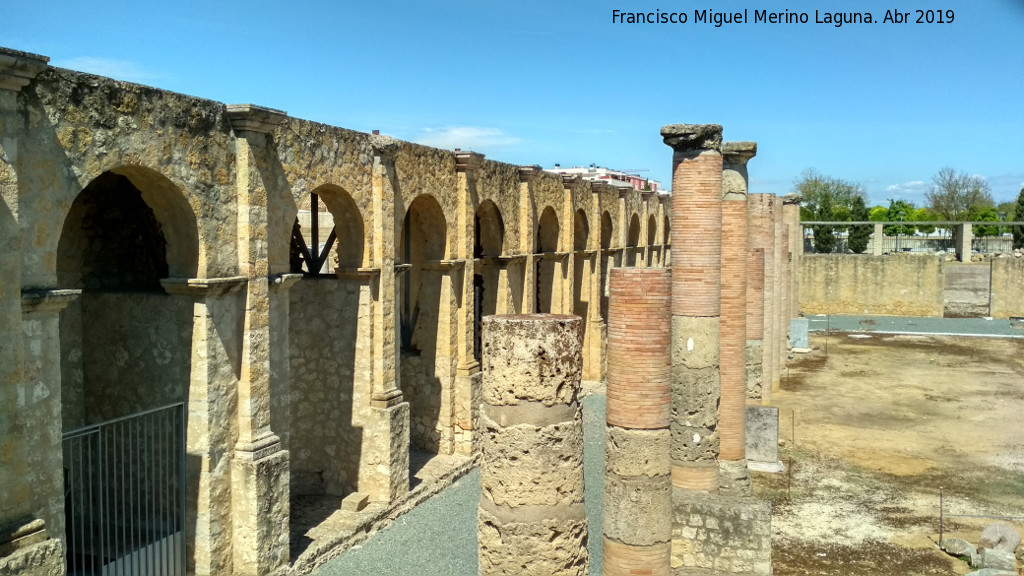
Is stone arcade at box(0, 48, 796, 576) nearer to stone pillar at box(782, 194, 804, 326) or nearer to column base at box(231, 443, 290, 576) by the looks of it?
→ column base at box(231, 443, 290, 576)

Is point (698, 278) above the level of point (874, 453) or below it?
above

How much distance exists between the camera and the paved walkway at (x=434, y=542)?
29.3 feet

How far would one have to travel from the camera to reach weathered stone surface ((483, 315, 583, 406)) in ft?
16.9

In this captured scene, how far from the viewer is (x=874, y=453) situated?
14391 millimetres

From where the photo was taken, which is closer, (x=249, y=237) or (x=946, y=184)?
(x=249, y=237)

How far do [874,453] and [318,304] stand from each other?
10.0 metres

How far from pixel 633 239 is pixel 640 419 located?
18736 millimetres

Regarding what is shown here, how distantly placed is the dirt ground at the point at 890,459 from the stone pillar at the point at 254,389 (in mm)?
5643

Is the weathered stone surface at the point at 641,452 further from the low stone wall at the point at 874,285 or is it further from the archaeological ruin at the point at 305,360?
the low stone wall at the point at 874,285

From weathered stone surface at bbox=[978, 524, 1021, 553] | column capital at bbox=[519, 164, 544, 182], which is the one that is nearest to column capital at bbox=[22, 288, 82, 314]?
column capital at bbox=[519, 164, 544, 182]

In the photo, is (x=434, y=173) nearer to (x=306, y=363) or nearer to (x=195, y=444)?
(x=306, y=363)

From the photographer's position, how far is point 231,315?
791cm

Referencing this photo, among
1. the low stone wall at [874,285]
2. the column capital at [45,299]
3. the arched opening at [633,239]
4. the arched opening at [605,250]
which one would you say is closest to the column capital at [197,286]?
the column capital at [45,299]

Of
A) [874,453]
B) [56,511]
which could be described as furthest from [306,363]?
[874,453]
